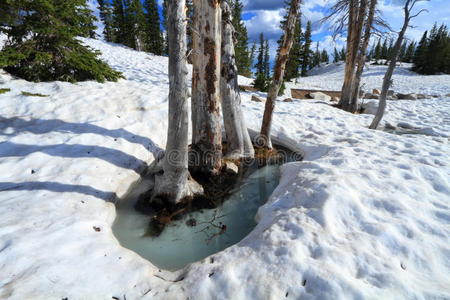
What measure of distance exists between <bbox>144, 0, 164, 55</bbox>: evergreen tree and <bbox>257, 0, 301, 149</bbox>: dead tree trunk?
3318 cm

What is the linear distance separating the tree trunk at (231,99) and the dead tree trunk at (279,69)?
648mm

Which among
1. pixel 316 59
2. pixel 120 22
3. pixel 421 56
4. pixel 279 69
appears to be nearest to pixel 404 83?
pixel 421 56

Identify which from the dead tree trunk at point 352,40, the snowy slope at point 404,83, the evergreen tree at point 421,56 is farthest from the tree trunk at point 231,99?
the evergreen tree at point 421,56

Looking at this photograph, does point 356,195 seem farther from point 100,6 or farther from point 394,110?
point 100,6

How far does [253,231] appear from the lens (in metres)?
2.99

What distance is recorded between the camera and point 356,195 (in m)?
3.10

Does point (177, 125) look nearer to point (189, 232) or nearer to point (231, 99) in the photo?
point (189, 232)

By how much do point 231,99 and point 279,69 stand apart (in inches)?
57.2

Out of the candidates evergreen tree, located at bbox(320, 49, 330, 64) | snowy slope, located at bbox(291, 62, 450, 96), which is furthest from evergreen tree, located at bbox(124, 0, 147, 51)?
evergreen tree, located at bbox(320, 49, 330, 64)

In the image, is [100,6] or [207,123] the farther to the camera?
[100,6]

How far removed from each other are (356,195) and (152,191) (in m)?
3.46

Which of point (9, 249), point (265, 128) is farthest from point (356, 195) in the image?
point (9, 249)

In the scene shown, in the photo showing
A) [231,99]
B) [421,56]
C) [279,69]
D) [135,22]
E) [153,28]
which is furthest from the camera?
[421,56]

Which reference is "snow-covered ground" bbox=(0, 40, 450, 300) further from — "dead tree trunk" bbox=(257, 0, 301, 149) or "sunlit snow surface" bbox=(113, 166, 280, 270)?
"dead tree trunk" bbox=(257, 0, 301, 149)
